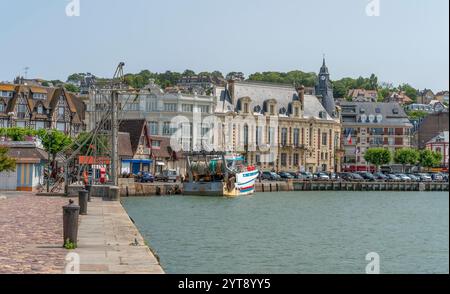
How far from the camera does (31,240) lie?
24.5m

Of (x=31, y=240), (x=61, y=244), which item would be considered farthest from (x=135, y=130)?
(x=61, y=244)

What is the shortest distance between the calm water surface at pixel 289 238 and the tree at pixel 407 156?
268 feet

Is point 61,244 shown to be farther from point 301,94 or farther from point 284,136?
point 301,94

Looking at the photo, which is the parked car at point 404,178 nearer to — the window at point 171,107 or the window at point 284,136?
the window at point 284,136

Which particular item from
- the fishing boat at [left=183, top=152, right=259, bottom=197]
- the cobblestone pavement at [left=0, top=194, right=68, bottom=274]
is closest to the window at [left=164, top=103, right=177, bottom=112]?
the fishing boat at [left=183, top=152, right=259, bottom=197]

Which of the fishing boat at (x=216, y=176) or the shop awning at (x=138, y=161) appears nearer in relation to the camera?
the fishing boat at (x=216, y=176)

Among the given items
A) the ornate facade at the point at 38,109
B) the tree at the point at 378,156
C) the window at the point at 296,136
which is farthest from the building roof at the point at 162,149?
the tree at the point at 378,156

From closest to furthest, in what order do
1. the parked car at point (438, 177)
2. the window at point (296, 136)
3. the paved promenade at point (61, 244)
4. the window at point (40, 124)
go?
the paved promenade at point (61, 244) → the window at point (40, 124) → the parked car at point (438, 177) → the window at point (296, 136)

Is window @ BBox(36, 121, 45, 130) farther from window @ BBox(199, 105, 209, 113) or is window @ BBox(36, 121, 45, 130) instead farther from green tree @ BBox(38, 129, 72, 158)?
window @ BBox(199, 105, 209, 113)

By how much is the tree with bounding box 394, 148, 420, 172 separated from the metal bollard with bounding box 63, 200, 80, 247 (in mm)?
131156

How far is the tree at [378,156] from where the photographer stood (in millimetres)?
149750

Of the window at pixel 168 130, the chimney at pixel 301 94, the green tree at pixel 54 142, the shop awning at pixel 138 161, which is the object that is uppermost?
the chimney at pixel 301 94

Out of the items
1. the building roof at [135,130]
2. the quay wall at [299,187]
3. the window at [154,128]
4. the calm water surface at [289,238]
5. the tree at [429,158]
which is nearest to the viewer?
the calm water surface at [289,238]
